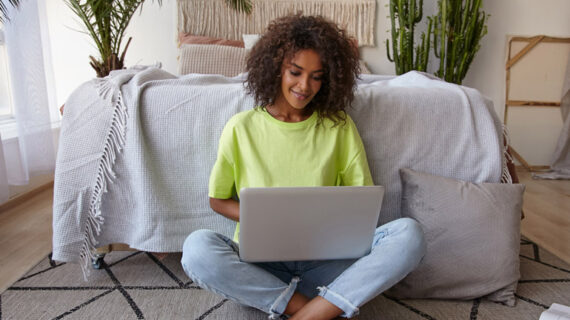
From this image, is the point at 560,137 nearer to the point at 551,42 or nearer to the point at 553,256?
the point at 551,42

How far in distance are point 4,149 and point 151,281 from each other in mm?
1293

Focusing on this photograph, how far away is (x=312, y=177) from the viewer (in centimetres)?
113

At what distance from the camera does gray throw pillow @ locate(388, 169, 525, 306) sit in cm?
124

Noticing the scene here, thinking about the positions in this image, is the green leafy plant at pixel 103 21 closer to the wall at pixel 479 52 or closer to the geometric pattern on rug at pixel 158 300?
the wall at pixel 479 52

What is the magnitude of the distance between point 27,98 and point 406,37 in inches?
95.5

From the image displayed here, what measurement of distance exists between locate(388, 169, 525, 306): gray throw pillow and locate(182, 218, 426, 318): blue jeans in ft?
0.76

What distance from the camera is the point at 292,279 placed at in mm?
1091

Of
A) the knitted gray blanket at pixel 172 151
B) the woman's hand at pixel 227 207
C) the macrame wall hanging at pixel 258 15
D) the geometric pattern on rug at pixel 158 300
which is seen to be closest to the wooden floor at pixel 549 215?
the geometric pattern on rug at pixel 158 300

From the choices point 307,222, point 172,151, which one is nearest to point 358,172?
point 307,222

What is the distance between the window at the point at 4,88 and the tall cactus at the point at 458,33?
8.84ft

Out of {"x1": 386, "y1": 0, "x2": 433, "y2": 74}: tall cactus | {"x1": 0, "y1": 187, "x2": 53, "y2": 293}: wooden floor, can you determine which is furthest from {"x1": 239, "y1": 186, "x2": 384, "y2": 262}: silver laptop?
{"x1": 386, "y1": 0, "x2": 433, "y2": 74}: tall cactus

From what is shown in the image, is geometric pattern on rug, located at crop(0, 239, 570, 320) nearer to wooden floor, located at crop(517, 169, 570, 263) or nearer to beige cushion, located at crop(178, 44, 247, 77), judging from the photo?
wooden floor, located at crop(517, 169, 570, 263)

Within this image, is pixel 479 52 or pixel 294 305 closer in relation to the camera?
pixel 294 305

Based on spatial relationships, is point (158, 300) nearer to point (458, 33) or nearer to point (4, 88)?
point (4, 88)
